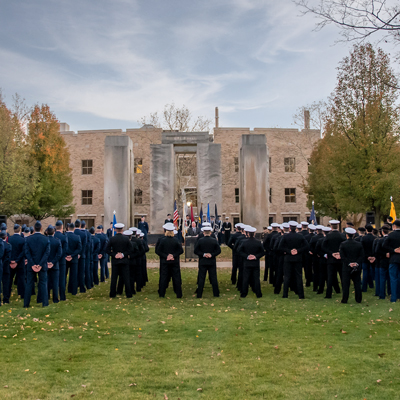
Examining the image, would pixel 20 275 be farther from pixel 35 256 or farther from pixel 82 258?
pixel 35 256

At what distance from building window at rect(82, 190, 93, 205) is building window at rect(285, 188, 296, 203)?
752 inches

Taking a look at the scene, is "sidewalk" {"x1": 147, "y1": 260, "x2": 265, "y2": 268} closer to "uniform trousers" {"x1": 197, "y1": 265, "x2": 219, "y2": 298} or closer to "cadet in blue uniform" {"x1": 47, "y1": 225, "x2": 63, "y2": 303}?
"uniform trousers" {"x1": 197, "y1": 265, "x2": 219, "y2": 298}

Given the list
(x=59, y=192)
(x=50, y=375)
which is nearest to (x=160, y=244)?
(x=50, y=375)

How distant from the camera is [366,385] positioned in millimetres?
5598

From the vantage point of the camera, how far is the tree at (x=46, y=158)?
3238 centimetres

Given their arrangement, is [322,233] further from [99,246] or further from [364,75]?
[364,75]

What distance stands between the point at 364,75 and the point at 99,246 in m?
16.8

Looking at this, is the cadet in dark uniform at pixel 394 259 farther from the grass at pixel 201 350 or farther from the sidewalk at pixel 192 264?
the sidewalk at pixel 192 264

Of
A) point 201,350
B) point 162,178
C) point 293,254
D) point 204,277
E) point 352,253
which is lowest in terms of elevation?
point 201,350

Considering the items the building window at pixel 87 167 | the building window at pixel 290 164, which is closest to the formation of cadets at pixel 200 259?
the building window at pixel 290 164

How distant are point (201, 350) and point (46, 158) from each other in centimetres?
2851

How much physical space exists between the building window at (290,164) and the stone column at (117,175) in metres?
19.6

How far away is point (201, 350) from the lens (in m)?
7.11

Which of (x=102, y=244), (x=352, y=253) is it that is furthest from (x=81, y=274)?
(x=352, y=253)
